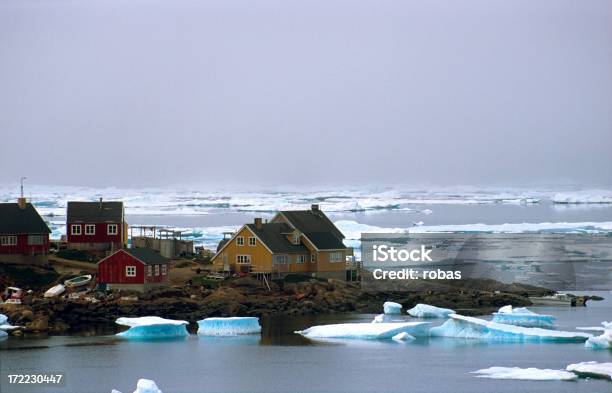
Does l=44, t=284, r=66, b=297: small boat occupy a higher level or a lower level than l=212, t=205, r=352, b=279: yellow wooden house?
lower

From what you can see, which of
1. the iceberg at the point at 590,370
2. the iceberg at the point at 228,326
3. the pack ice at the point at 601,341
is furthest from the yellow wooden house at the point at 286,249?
the iceberg at the point at 590,370

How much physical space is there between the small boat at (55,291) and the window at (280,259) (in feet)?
19.6

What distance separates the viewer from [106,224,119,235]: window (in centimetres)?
4431

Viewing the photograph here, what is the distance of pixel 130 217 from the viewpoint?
81438 mm

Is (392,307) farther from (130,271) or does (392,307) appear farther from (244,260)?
(130,271)

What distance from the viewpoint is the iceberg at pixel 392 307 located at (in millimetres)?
37969

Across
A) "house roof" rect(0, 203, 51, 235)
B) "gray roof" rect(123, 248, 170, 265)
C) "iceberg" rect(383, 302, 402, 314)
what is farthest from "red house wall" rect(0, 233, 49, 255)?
"iceberg" rect(383, 302, 402, 314)

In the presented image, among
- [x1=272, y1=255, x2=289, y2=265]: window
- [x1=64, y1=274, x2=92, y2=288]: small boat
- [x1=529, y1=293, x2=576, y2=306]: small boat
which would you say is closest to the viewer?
[x1=64, y1=274, x2=92, y2=288]: small boat

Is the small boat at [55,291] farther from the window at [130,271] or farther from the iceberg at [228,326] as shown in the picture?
the iceberg at [228,326]

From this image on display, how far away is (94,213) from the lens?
147ft

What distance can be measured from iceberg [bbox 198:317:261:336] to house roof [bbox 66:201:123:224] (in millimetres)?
10634

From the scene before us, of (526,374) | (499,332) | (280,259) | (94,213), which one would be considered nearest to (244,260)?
(280,259)

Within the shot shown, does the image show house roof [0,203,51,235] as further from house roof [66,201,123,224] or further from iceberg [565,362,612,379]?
iceberg [565,362,612,379]

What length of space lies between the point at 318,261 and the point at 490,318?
6681mm
